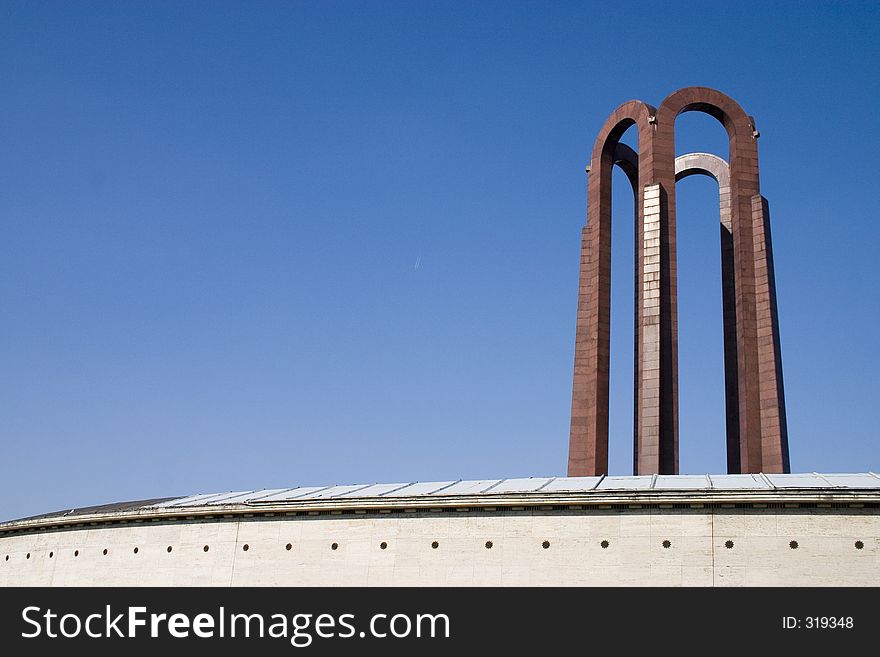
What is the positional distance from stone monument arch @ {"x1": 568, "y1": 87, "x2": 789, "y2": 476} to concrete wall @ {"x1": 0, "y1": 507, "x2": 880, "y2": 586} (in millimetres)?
7514

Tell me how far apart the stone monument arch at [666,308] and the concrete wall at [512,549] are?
751 cm

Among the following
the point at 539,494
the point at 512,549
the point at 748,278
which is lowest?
the point at 512,549

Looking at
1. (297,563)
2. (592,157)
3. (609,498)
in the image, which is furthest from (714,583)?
(592,157)

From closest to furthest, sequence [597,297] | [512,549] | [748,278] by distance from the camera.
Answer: [512,549], [748,278], [597,297]

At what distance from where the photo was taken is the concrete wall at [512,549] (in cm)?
2619

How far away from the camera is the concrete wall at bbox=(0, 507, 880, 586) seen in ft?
85.9

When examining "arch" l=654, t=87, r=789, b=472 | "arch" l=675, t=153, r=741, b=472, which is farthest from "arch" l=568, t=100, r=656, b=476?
"arch" l=675, t=153, r=741, b=472

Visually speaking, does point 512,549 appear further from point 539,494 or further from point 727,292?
point 727,292

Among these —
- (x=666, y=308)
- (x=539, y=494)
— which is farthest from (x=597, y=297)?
(x=539, y=494)

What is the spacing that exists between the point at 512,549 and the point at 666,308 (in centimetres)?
1341

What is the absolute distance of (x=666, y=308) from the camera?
3762 centimetres

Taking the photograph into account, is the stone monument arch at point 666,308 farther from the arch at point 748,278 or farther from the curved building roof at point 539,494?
the curved building roof at point 539,494

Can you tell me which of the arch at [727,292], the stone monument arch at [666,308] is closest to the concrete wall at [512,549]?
the stone monument arch at [666,308]
